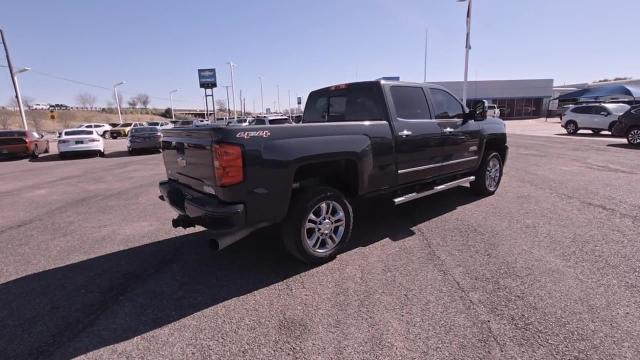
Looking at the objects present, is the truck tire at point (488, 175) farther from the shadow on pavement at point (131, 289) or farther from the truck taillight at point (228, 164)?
the truck taillight at point (228, 164)

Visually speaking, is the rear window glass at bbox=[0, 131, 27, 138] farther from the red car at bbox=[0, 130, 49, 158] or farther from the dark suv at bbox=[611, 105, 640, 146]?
the dark suv at bbox=[611, 105, 640, 146]

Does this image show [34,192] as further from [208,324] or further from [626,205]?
[626,205]

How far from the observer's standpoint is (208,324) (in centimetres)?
281

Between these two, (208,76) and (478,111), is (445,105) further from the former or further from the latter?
(208,76)

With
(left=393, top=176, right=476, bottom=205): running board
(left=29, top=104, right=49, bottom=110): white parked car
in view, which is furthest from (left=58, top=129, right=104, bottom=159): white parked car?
(left=29, top=104, right=49, bottom=110): white parked car

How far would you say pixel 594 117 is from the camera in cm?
2077

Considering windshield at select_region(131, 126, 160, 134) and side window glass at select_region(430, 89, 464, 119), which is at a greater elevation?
side window glass at select_region(430, 89, 464, 119)

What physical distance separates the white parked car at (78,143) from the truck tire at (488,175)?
17.2m

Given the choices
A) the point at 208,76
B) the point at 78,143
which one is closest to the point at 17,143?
the point at 78,143

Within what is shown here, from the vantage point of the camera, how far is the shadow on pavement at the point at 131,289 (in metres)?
2.69

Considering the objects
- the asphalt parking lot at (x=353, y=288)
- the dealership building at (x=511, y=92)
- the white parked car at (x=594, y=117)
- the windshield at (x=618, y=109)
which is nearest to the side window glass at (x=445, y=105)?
the asphalt parking lot at (x=353, y=288)

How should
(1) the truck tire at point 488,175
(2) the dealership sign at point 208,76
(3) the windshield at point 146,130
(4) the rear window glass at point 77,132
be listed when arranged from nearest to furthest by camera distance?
(1) the truck tire at point 488,175 < (4) the rear window glass at point 77,132 < (3) the windshield at point 146,130 < (2) the dealership sign at point 208,76

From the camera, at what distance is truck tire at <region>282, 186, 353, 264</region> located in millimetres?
3590

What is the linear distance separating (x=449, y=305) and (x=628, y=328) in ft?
4.07
